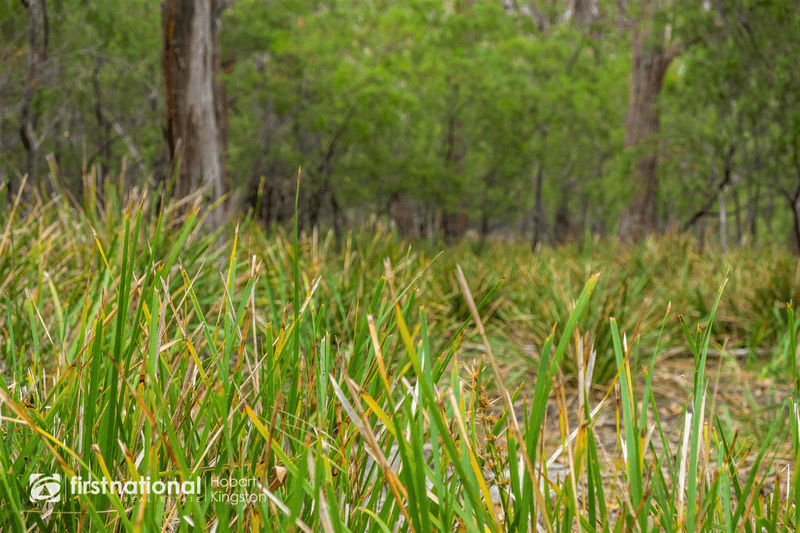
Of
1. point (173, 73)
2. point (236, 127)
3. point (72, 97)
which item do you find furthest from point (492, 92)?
point (72, 97)

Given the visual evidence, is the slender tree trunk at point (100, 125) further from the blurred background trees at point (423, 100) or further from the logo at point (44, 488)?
the logo at point (44, 488)

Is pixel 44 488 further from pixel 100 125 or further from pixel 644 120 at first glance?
pixel 100 125

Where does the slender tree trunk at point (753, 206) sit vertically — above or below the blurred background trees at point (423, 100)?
below

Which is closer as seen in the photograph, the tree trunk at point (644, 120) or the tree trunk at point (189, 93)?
the tree trunk at point (189, 93)

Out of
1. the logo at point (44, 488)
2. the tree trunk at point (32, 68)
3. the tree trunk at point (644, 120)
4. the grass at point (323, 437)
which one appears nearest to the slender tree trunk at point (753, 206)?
the tree trunk at point (644, 120)

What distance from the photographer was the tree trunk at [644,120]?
468 inches

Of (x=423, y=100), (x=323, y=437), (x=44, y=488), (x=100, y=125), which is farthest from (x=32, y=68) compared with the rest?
(x=423, y=100)

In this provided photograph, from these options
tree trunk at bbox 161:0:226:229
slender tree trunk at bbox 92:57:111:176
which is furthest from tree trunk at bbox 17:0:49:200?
slender tree trunk at bbox 92:57:111:176

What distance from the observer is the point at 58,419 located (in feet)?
3.19

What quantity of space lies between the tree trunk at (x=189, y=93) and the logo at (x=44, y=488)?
5.18 m

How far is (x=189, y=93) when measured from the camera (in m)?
5.92

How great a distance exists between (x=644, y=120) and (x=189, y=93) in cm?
992

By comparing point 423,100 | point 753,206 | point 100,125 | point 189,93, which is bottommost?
point 753,206

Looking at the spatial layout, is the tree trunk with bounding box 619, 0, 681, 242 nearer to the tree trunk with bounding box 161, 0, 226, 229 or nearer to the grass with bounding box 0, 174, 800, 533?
the tree trunk with bounding box 161, 0, 226, 229
